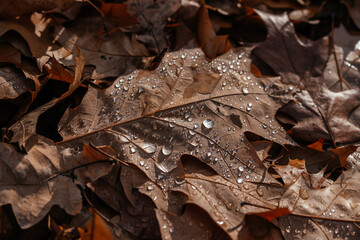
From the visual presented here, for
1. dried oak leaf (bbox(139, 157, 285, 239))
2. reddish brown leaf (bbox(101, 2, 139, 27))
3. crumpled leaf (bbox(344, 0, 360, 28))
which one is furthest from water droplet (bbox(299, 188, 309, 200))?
crumpled leaf (bbox(344, 0, 360, 28))

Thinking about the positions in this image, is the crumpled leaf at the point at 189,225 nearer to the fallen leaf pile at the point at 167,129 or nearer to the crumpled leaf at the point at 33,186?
the fallen leaf pile at the point at 167,129

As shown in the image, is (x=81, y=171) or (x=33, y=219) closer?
(x=33, y=219)

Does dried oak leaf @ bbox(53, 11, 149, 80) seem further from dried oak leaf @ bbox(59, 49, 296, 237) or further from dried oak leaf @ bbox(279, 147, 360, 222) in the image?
dried oak leaf @ bbox(279, 147, 360, 222)

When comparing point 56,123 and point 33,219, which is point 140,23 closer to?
point 56,123

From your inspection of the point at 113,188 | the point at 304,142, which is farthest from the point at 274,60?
the point at 113,188

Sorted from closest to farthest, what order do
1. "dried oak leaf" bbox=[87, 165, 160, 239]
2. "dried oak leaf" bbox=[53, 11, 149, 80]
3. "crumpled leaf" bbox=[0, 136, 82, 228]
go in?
1. "crumpled leaf" bbox=[0, 136, 82, 228]
2. "dried oak leaf" bbox=[87, 165, 160, 239]
3. "dried oak leaf" bbox=[53, 11, 149, 80]

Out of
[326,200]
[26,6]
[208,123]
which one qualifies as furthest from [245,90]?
[26,6]

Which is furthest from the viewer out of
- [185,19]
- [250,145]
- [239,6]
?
[239,6]
